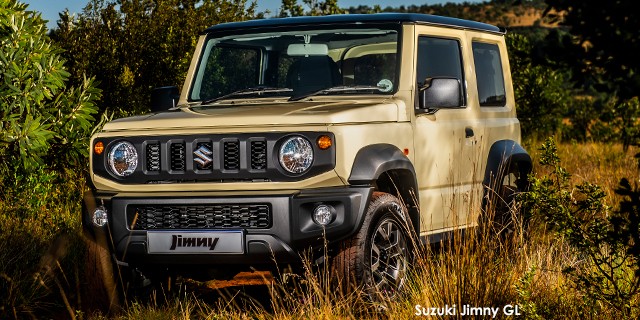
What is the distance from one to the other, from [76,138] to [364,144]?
195 inches

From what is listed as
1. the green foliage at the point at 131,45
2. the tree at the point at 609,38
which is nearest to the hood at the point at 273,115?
the tree at the point at 609,38

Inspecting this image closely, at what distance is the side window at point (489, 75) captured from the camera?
25.1ft

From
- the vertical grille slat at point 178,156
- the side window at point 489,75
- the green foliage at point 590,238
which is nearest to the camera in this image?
the green foliage at point 590,238

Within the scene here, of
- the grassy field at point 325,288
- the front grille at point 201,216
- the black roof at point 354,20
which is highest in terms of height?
the black roof at point 354,20

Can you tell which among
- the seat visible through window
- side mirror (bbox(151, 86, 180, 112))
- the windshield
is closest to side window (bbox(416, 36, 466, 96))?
the windshield

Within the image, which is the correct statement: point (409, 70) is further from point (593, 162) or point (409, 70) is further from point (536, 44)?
point (593, 162)

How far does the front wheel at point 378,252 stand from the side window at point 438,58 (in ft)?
3.92

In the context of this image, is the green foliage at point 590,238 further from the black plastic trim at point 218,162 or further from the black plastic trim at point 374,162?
the black plastic trim at point 218,162

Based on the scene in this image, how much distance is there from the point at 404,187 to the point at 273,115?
3.35 feet

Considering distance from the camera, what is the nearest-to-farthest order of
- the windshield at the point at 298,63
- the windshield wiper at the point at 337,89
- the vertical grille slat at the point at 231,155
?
the vertical grille slat at the point at 231,155
the windshield wiper at the point at 337,89
the windshield at the point at 298,63

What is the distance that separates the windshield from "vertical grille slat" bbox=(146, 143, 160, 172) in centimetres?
103

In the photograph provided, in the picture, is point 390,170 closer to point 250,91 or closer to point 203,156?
point 203,156

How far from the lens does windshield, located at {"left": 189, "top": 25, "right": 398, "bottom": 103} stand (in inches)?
262

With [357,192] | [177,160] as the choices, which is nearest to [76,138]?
[177,160]
